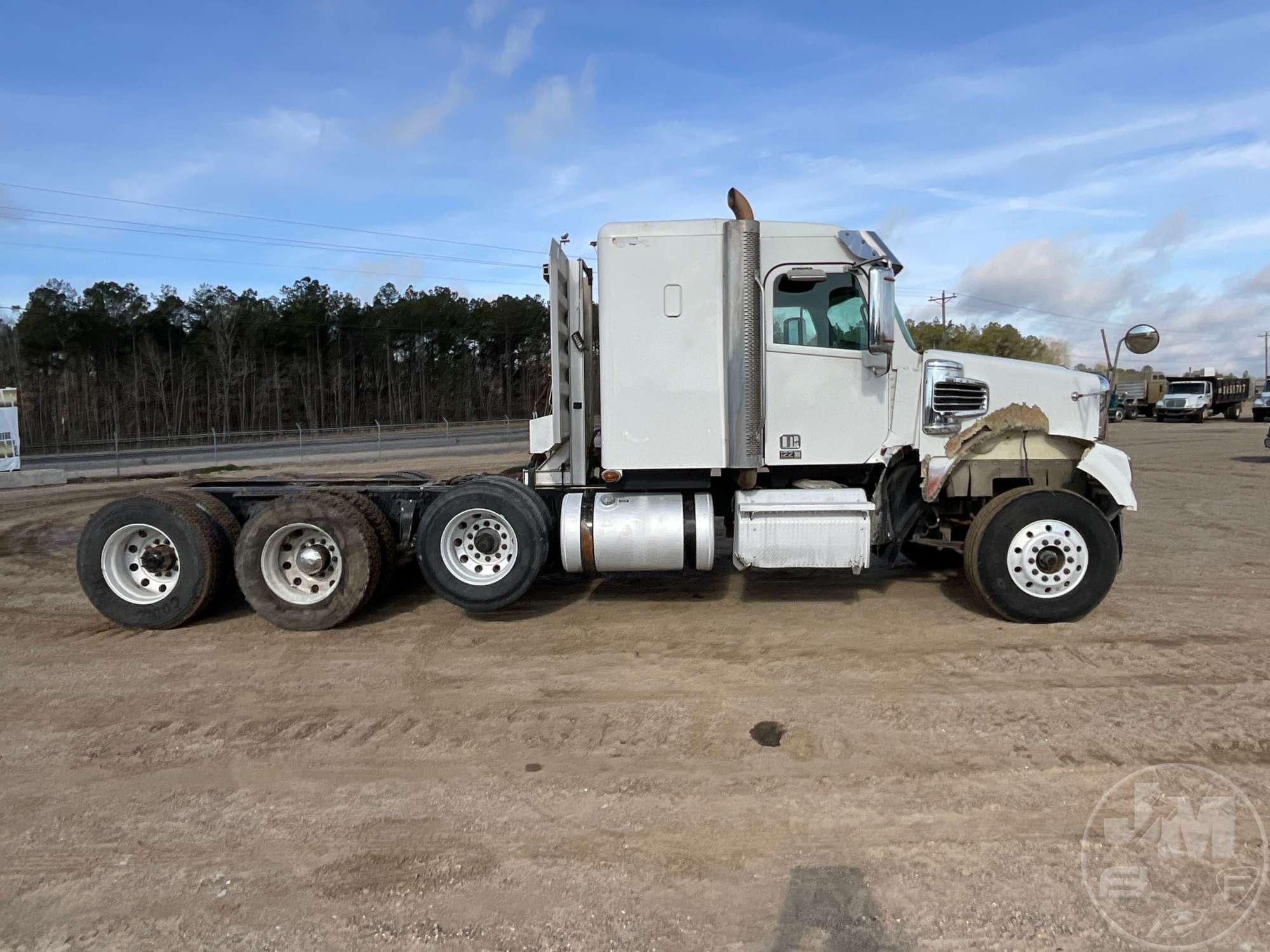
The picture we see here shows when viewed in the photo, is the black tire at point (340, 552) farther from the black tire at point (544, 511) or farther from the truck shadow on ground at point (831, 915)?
the truck shadow on ground at point (831, 915)

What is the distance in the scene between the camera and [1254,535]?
32.0 feet

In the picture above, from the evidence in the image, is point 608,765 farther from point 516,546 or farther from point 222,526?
point 222,526

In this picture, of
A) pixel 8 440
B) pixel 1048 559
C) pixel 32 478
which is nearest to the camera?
pixel 1048 559

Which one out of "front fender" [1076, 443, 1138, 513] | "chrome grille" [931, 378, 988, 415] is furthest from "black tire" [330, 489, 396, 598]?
"front fender" [1076, 443, 1138, 513]

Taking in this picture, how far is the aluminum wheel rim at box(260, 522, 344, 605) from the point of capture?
6.50 m

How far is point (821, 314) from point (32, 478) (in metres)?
22.8

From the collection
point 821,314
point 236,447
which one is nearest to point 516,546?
point 821,314

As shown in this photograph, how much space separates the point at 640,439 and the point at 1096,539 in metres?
3.62

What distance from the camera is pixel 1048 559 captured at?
247 inches

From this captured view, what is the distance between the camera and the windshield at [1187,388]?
44.0 m

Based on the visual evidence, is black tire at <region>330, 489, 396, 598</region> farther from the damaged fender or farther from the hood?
the hood

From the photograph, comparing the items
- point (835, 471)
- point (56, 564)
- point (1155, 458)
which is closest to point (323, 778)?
point (835, 471)

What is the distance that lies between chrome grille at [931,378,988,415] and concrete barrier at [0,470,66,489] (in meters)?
22.9

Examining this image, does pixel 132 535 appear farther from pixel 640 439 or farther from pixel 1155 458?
pixel 1155 458
